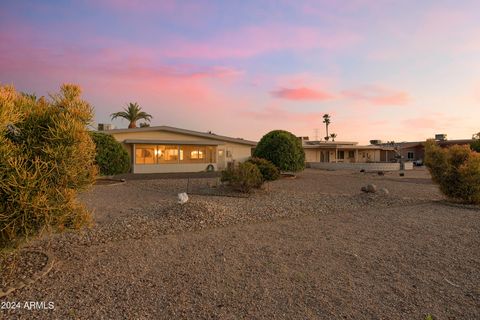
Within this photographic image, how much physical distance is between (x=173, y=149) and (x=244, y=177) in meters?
15.9

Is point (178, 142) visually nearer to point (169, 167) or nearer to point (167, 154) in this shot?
point (167, 154)

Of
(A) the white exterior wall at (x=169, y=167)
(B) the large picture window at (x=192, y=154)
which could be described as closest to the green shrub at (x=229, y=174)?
(A) the white exterior wall at (x=169, y=167)

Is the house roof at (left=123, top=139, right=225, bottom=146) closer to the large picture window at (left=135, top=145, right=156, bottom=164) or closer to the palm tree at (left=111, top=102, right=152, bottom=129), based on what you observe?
the large picture window at (left=135, top=145, right=156, bottom=164)

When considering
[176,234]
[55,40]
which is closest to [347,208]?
[176,234]

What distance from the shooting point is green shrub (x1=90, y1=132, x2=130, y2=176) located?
58.9ft

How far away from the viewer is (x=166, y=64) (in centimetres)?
1698

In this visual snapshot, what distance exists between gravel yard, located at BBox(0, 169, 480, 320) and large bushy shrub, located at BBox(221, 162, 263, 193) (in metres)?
3.72

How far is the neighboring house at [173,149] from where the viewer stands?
25.6 m

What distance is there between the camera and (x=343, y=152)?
46.9 m

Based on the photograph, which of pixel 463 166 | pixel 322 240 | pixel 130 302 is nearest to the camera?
pixel 130 302

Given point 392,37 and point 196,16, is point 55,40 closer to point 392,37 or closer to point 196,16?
point 196,16

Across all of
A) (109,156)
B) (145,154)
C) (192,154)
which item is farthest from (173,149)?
(109,156)

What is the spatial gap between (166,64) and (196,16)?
157 inches

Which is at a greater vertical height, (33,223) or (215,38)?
(215,38)
